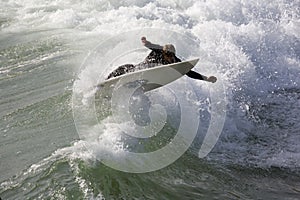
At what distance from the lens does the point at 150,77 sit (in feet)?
30.3

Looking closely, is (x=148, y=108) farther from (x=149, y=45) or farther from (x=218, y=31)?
(x=218, y=31)

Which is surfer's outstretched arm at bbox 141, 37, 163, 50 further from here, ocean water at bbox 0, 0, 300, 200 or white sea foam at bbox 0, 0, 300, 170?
white sea foam at bbox 0, 0, 300, 170

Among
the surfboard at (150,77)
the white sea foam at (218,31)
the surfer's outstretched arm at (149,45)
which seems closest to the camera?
the surfer's outstretched arm at (149,45)

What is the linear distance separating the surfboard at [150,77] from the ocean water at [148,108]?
0.32m

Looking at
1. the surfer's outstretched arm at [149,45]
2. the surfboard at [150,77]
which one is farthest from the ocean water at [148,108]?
the surfer's outstretched arm at [149,45]

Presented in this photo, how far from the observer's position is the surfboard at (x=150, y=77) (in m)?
9.04

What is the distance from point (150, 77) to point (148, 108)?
26.3 inches

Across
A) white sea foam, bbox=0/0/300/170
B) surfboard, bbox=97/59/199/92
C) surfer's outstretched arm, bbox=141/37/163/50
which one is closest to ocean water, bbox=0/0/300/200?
white sea foam, bbox=0/0/300/170

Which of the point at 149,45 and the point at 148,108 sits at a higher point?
the point at 149,45

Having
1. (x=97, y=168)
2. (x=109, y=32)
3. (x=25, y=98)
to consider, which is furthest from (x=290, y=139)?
(x=109, y=32)

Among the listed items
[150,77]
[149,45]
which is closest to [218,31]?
[150,77]

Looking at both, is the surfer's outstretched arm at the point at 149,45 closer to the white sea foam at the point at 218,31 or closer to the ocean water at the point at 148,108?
the ocean water at the point at 148,108

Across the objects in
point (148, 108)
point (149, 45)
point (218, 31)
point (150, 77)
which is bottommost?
point (148, 108)

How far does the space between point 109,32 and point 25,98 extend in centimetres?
559
